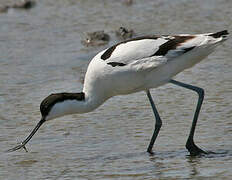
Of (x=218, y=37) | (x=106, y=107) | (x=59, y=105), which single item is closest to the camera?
(x=218, y=37)

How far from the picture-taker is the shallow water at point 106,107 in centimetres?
609

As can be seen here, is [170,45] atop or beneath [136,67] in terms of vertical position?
atop

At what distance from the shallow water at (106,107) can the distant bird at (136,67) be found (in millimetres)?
265

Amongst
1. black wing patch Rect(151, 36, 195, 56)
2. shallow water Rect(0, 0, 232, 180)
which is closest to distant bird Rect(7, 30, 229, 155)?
black wing patch Rect(151, 36, 195, 56)

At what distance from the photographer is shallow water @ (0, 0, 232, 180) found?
240 inches

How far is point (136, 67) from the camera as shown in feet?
20.9

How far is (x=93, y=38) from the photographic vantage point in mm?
10188

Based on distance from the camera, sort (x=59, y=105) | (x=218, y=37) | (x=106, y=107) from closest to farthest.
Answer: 1. (x=218, y=37)
2. (x=59, y=105)
3. (x=106, y=107)

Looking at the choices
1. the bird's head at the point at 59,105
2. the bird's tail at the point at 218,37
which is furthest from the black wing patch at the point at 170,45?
the bird's head at the point at 59,105

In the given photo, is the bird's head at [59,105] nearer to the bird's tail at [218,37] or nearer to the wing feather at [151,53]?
the wing feather at [151,53]

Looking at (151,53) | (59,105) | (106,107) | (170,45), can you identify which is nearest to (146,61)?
(151,53)

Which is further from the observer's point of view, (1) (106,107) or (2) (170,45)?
(1) (106,107)

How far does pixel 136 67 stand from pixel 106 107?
1.40 meters

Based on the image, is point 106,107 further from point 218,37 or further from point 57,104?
point 218,37
